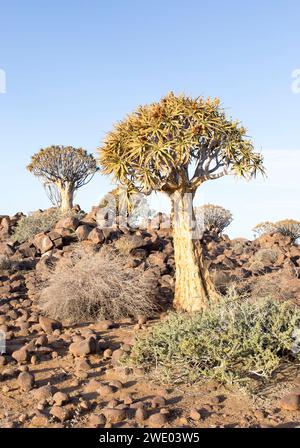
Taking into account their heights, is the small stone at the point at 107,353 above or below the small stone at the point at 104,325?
below

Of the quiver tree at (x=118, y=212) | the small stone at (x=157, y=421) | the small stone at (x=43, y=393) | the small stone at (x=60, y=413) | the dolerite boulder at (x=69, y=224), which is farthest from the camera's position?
the quiver tree at (x=118, y=212)

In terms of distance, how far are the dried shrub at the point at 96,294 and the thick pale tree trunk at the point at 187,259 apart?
507 millimetres

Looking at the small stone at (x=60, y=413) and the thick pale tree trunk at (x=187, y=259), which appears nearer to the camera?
the small stone at (x=60, y=413)

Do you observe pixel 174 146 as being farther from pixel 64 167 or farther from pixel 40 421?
pixel 64 167

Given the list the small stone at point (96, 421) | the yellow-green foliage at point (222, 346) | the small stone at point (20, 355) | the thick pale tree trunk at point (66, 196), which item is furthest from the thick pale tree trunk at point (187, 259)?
the thick pale tree trunk at point (66, 196)

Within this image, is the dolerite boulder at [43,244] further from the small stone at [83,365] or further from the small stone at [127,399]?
→ the small stone at [127,399]

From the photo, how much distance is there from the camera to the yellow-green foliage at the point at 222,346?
4.84 m

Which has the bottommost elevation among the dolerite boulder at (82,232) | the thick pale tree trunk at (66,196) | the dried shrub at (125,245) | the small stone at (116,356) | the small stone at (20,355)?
the small stone at (116,356)

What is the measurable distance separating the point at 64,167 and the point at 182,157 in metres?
16.3

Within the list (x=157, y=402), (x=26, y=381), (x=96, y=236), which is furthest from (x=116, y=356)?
(x=96, y=236)

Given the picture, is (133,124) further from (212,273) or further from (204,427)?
(204,427)

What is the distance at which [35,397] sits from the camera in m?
4.56

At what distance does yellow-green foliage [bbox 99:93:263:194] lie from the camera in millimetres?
7656

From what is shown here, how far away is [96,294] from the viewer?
24.4 feet
